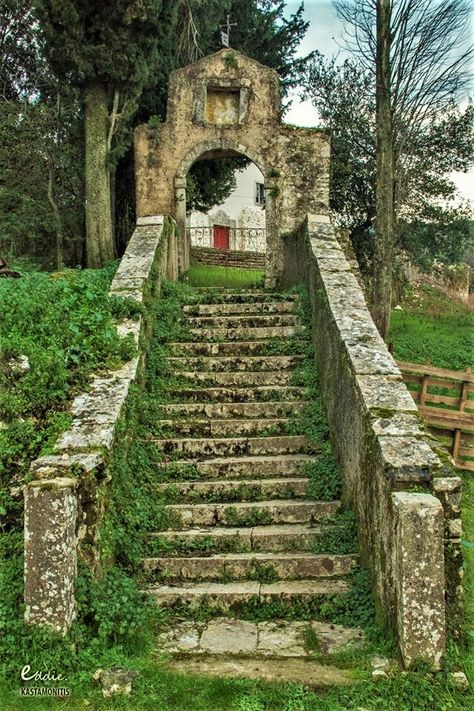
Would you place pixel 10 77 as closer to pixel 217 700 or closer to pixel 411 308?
pixel 411 308

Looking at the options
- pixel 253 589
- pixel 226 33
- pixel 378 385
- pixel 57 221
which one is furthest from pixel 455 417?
pixel 226 33

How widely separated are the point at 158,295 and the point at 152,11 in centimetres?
651

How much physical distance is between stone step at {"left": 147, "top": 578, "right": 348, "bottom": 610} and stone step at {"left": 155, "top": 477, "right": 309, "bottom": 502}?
1.09 m

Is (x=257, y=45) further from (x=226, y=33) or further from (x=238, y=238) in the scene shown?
(x=238, y=238)

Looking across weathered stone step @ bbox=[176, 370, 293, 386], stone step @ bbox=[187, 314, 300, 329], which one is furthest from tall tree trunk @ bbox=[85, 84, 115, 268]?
weathered stone step @ bbox=[176, 370, 293, 386]

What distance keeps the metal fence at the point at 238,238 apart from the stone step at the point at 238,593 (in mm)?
26434

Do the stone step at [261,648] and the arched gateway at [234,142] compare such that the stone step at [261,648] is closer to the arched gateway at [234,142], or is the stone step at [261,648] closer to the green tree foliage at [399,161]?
the arched gateway at [234,142]

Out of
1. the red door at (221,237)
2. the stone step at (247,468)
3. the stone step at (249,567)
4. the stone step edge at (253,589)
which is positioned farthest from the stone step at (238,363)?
the red door at (221,237)

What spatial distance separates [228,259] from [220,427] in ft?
56.9

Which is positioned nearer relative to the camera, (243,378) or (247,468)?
(247,468)

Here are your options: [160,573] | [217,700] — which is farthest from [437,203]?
[217,700]

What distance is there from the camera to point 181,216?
12.9m

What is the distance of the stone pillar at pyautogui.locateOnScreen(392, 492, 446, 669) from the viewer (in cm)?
423

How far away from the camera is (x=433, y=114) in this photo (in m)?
16.7
